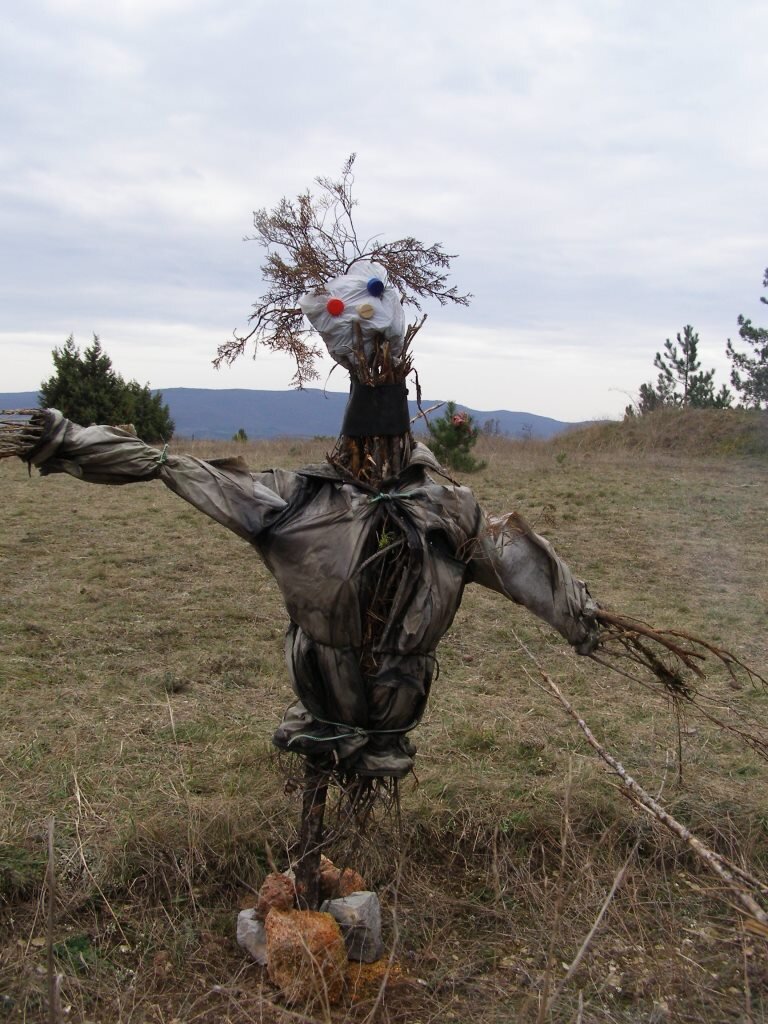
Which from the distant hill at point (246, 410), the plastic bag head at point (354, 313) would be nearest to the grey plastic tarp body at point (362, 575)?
the plastic bag head at point (354, 313)

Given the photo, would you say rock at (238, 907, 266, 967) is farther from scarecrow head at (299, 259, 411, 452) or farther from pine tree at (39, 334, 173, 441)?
pine tree at (39, 334, 173, 441)

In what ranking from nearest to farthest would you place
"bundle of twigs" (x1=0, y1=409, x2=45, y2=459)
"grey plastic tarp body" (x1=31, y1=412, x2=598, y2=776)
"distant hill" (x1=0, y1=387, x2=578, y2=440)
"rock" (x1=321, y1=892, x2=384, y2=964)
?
"bundle of twigs" (x1=0, y1=409, x2=45, y2=459)
"grey plastic tarp body" (x1=31, y1=412, x2=598, y2=776)
"rock" (x1=321, y1=892, x2=384, y2=964)
"distant hill" (x1=0, y1=387, x2=578, y2=440)

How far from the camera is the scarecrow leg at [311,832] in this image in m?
2.76

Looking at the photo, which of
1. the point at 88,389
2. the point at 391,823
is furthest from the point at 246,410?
the point at 391,823

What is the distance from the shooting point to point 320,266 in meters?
2.82

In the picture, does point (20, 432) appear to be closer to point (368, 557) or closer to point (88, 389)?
point (368, 557)

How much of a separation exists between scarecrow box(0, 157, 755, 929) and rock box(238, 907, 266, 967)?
0.84 feet

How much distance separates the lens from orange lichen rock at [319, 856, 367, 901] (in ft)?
9.62

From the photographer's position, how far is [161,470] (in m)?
2.37

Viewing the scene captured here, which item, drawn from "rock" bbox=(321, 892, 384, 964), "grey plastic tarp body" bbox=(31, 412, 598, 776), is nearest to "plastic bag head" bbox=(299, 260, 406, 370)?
"grey plastic tarp body" bbox=(31, 412, 598, 776)

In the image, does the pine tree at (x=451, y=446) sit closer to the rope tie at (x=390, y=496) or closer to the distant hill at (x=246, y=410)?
the rope tie at (x=390, y=496)

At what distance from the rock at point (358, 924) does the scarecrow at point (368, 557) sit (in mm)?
191

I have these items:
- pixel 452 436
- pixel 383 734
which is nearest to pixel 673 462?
pixel 452 436

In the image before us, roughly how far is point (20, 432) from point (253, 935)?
1665 mm
